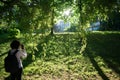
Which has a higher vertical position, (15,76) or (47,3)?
(47,3)

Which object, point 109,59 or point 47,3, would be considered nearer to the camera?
point 47,3

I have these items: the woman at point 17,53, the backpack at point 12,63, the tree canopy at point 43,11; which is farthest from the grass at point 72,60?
the backpack at point 12,63

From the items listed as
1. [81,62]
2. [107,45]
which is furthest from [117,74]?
[107,45]

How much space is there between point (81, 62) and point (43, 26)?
8.33 m

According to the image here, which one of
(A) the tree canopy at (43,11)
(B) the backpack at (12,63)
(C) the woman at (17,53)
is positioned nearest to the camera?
(B) the backpack at (12,63)

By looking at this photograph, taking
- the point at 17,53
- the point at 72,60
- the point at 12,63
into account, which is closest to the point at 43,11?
the point at 17,53

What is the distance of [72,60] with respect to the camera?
17141mm

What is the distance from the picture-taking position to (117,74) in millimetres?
14727

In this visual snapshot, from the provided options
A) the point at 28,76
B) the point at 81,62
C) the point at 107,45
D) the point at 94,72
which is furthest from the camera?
the point at 107,45

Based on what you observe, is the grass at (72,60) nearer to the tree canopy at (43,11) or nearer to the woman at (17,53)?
the tree canopy at (43,11)

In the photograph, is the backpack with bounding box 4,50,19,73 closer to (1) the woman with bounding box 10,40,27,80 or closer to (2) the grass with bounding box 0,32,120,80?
(1) the woman with bounding box 10,40,27,80

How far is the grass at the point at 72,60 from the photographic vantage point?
1440cm

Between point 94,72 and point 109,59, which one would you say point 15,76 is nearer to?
point 94,72

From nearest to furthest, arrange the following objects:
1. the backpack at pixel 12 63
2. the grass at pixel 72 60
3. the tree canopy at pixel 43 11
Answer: the backpack at pixel 12 63 → the tree canopy at pixel 43 11 → the grass at pixel 72 60
